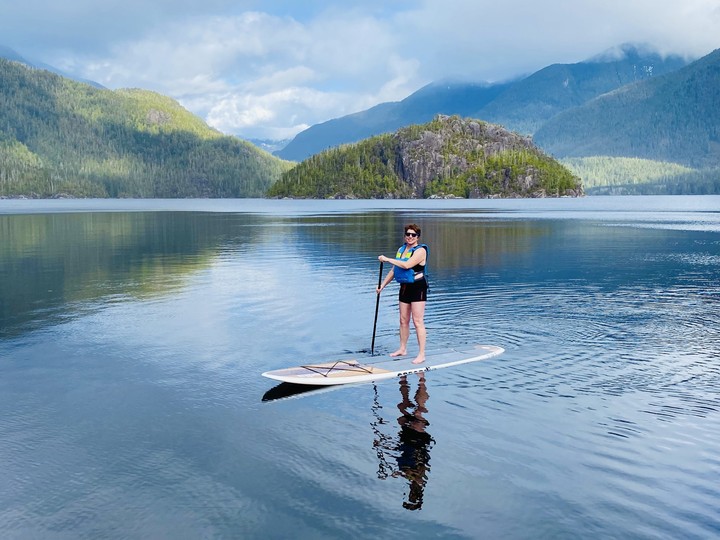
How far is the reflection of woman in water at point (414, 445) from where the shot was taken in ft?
47.5

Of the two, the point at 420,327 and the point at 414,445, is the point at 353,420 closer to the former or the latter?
the point at 414,445

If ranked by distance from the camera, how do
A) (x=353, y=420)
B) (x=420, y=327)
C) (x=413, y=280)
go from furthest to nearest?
(x=413, y=280), (x=420, y=327), (x=353, y=420)

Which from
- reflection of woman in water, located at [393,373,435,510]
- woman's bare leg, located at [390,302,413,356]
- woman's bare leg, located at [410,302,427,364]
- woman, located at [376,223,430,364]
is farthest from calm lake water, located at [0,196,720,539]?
woman's bare leg, located at [390,302,413,356]

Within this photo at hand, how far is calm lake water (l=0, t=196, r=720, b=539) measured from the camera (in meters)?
13.3

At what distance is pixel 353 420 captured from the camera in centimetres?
1877

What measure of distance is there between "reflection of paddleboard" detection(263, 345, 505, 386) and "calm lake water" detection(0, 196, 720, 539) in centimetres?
45

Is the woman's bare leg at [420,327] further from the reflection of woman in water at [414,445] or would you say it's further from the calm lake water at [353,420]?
the reflection of woman in water at [414,445]

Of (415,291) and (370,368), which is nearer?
(370,368)

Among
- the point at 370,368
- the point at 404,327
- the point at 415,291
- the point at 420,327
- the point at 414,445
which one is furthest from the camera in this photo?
the point at 404,327

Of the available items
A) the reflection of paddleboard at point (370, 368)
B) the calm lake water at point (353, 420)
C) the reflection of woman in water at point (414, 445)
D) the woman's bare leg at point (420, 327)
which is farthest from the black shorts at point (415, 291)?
the reflection of woman in water at point (414, 445)

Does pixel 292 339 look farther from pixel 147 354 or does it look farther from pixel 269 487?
pixel 269 487

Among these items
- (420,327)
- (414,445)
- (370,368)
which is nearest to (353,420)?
(414,445)

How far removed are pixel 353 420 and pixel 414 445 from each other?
249 cm

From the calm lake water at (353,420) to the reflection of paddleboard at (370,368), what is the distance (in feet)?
1.49
